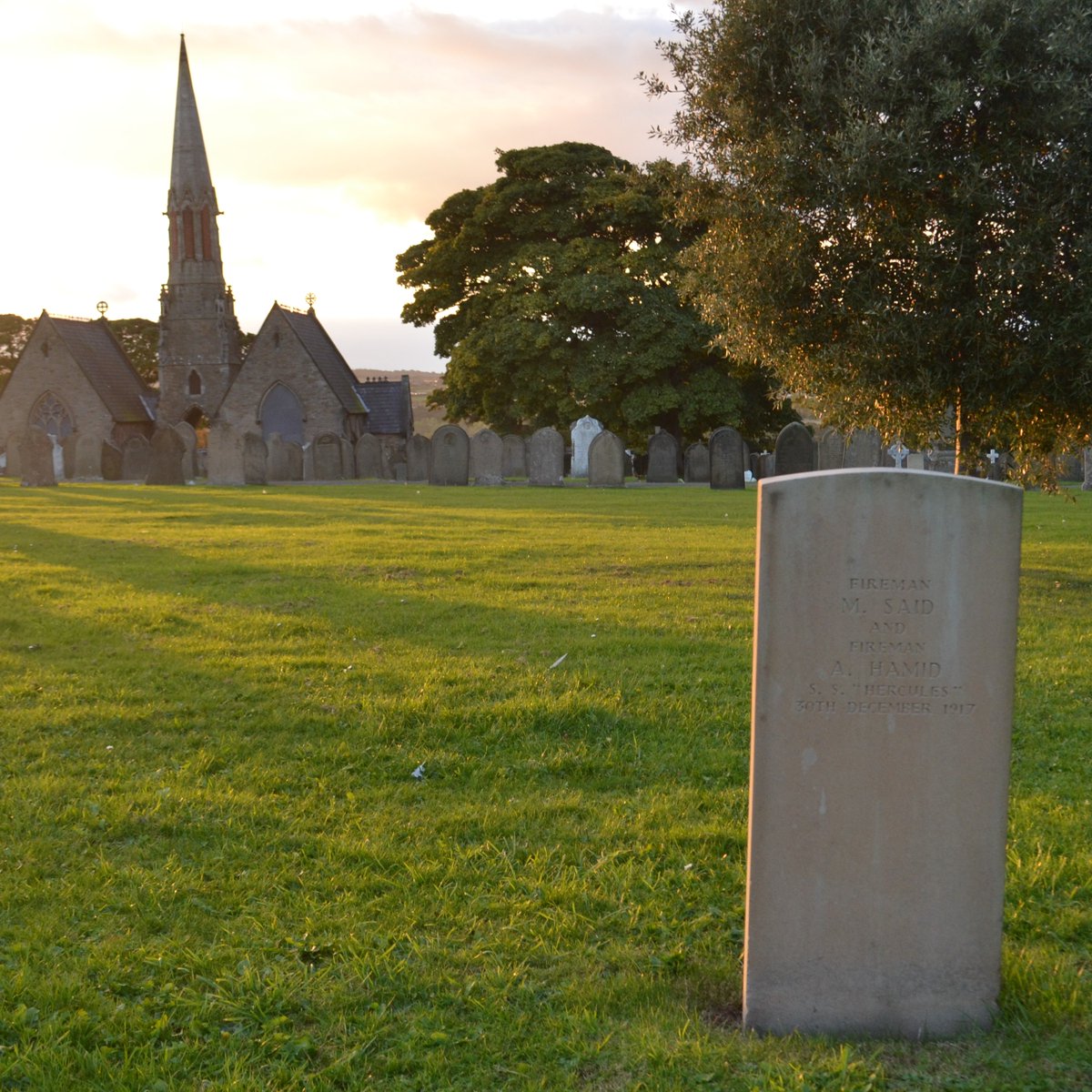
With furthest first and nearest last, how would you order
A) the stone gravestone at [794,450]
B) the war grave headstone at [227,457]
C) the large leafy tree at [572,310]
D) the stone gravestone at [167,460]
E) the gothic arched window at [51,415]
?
the gothic arched window at [51,415], the large leafy tree at [572,310], the stone gravestone at [167,460], the war grave headstone at [227,457], the stone gravestone at [794,450]

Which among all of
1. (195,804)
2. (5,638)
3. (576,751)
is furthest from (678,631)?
(5,638)

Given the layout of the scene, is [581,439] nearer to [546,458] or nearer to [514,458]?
[514,458]

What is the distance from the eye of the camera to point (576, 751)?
6.01 meters

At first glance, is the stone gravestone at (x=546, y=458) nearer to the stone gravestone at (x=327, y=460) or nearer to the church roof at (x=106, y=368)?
the stone gravestone at (x=327, y=460)

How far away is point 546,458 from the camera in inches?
1323

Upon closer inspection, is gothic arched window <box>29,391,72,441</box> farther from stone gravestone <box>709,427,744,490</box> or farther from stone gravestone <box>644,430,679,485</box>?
stone gravestone <box>709,427,744,490</box>

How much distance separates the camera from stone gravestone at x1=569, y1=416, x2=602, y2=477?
4125cm

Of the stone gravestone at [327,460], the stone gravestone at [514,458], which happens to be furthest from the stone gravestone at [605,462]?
the stone gravestone at [327,460]

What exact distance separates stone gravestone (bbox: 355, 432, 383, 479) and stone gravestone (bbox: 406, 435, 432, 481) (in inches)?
106

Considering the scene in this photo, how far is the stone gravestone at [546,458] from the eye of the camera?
3341 cm

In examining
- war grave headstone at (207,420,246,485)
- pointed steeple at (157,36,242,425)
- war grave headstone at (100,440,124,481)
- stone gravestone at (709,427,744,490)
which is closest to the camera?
stone gravestone at (709,427,744,490)

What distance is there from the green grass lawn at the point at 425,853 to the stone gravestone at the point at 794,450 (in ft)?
66.7

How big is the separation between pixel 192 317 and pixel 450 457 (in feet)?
93.6

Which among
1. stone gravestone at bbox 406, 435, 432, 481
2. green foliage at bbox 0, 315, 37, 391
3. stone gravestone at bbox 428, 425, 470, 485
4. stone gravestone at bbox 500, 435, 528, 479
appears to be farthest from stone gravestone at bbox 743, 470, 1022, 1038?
green foliage at bbox 0, 315, 37, 391
